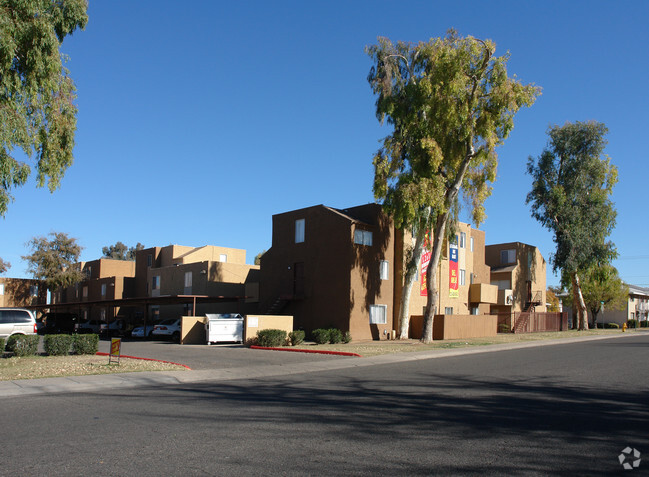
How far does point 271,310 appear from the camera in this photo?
35.8 m

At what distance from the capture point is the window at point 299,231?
35.9 m

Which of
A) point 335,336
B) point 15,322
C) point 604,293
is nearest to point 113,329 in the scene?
point 15,322

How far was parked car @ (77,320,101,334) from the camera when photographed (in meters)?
43.4

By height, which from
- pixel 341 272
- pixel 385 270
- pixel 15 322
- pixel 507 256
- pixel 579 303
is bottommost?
pixel 15 322

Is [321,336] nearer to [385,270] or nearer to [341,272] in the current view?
[341,272]

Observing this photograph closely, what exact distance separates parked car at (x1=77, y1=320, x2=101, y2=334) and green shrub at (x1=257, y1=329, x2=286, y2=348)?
74.3ft

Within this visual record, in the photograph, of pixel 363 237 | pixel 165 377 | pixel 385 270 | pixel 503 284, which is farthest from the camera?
pixel 503 284

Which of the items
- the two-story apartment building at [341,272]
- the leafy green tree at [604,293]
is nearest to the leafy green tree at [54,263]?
the two-story apartment building at [341,272]

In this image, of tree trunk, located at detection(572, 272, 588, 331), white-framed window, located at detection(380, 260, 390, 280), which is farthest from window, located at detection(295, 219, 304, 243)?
tree trunk, located at detection(572, 272, 588, 331)

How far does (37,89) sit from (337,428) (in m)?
15.0

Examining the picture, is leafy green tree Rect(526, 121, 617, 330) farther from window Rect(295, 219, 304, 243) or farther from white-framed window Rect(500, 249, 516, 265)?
window Rect(295, 219, 304, 243)

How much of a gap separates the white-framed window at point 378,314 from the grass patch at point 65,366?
17.4 m

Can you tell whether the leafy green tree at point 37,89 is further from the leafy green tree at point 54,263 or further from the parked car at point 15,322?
the leafy green tree at point 54,263

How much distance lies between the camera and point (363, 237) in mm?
33500
